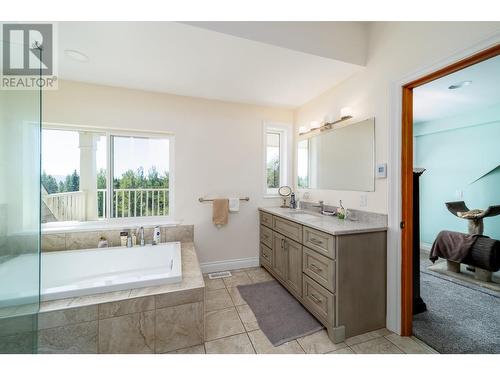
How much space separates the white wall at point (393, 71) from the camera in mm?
1367

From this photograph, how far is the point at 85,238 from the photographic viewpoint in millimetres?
2342

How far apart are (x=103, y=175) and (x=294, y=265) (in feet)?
8.29

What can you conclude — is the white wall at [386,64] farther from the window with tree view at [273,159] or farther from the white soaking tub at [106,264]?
the white soaking tub at [106,264]

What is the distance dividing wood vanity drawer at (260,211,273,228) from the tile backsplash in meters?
1.18

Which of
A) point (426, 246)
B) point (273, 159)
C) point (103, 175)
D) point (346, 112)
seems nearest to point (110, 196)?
point (103, 175)

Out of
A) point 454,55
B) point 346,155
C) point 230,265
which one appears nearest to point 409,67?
point 454,55

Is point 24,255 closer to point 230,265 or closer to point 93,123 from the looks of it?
point 93,123

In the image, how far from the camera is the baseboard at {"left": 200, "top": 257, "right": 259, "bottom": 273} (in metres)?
2.88

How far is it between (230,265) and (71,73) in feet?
9.61

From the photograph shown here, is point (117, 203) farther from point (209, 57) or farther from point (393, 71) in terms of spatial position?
point (393, 71)

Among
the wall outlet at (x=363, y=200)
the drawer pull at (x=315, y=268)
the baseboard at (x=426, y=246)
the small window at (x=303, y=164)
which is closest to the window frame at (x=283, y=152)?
the small window at (x=303, y=164)

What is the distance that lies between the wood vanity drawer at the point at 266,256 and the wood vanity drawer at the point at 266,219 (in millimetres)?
323

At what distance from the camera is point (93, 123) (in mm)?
2414
